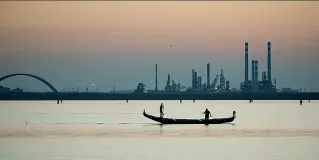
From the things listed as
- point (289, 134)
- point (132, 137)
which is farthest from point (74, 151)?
point (289, 134)

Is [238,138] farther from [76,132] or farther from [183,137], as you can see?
[76,132]

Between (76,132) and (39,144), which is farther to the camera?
(76,132)

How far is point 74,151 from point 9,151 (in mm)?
4217

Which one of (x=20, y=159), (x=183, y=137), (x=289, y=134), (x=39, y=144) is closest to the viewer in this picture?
(x=20, y=159)

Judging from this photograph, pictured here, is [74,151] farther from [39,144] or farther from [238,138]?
[238,138]

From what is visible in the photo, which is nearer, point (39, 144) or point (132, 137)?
point (39, 144)

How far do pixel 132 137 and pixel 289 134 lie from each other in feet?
46.9

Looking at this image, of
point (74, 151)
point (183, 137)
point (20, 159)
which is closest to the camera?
point (20, 159)

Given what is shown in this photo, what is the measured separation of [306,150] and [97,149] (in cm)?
1320

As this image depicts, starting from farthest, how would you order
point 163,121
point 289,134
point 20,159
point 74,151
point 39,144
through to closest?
point 163,121 < point 289,134 < point 39,144 < point 74,151 < point 20,159

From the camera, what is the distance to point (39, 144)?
53312mm

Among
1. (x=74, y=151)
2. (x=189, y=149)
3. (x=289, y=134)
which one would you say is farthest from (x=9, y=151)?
(x=289, y=134)

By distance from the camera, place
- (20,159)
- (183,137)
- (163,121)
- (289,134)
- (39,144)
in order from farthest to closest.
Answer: (163,121)
(289,134)
(183,137)
(39,144)
(20,159)

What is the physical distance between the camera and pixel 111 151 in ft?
157
